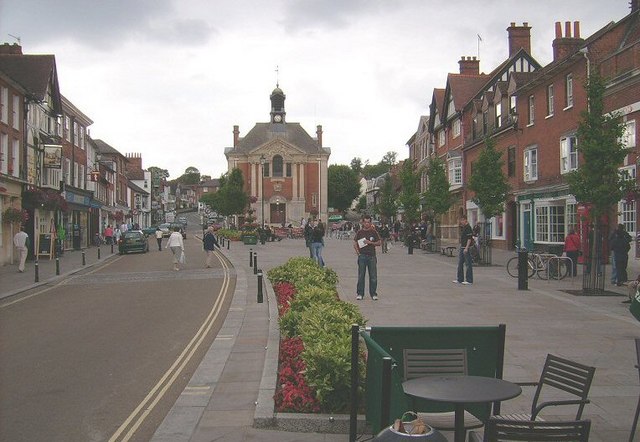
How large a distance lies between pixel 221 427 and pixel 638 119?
20065 millimetres

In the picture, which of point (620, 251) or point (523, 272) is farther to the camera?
point (620, 251)

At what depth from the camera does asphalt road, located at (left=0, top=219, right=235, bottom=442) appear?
597 centimetres

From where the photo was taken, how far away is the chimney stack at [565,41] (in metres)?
30.2

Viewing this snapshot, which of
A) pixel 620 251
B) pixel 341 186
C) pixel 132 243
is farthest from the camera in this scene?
pixel 341 186

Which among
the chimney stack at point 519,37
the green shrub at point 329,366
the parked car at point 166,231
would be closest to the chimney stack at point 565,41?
the chimney stack at point 519,37

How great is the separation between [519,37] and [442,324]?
33.2 meters

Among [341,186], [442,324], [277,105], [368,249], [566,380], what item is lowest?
[442,324]

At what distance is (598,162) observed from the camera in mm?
15070

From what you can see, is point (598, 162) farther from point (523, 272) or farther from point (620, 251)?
point (523, 272)

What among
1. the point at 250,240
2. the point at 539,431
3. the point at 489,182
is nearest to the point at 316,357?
the point at 539,431

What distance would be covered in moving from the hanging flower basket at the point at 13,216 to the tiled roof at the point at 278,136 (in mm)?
A: 57741

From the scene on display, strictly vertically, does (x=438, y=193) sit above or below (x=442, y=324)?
above

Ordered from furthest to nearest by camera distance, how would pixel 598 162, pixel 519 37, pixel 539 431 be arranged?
pixel 519 37 → pixel 598 162 → pixel 539 431

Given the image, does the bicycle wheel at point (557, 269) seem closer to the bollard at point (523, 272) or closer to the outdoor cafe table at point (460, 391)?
the bollard at point (523, 272)
